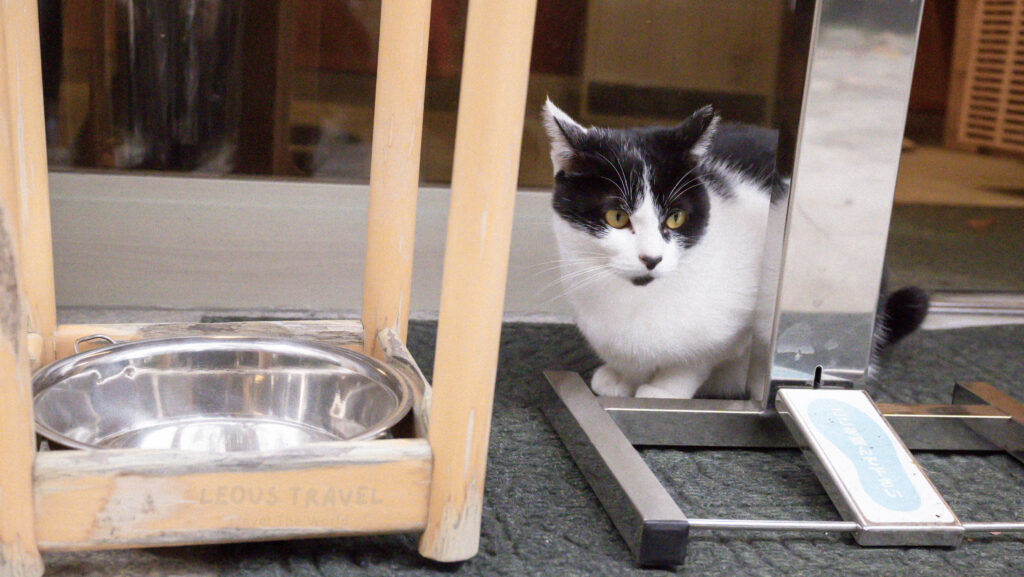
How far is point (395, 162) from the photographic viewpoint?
2.83 feet

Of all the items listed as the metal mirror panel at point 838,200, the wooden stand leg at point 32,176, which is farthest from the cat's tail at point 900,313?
the wooden stand leg at point 32,176

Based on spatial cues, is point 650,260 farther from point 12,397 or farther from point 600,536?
point 12,397

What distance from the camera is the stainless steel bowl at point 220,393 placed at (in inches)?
31.0

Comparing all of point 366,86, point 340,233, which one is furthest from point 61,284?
point 366,86

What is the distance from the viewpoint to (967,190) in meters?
1.74

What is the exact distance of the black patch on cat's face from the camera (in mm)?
907

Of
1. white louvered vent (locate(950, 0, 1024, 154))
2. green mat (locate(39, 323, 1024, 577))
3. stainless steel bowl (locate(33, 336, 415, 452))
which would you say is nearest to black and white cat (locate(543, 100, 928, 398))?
green mat (locate(39, 323, 1024, 577))

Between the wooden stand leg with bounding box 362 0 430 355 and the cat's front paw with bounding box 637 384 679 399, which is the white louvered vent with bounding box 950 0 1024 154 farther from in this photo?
the wooden stand leg with bounding box 362 0 430 355

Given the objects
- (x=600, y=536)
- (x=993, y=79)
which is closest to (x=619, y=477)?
(x=600, y=536)

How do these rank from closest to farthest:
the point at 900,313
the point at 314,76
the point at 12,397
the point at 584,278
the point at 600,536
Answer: the point at 12,397 < the point at 600,536 < the point at 584,278 < the point at 900,313 < the point at 314,76

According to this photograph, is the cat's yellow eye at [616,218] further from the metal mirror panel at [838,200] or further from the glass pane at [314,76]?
the glass pane at [314,76]

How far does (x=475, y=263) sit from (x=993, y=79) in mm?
1437

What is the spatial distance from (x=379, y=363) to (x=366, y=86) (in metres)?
0.71

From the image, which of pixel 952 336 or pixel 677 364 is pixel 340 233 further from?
pixel 952 336
